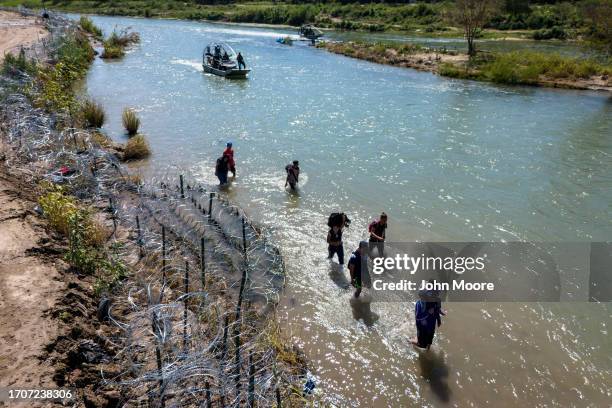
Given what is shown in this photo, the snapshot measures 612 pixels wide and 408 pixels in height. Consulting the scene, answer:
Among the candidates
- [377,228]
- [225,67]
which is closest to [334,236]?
[377,228]

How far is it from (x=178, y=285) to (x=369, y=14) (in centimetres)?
9219

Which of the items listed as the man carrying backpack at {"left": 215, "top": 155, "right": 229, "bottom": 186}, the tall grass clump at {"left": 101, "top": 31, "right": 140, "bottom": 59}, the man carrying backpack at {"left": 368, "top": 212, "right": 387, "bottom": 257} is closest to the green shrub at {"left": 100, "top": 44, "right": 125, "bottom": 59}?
the tall grass clump at {"left": 101, "top": 31, "right": 140, "bottom": 59}

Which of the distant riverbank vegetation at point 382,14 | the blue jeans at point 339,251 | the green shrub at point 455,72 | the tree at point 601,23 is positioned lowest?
the blue jeans at point 339,251

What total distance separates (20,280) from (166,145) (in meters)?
13.1

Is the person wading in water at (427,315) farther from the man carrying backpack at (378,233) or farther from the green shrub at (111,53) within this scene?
the green shrub at (111,53)

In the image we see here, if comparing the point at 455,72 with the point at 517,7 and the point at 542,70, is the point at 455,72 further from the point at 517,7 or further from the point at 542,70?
the point at 517,7

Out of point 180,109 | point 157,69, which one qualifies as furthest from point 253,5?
point 180,109

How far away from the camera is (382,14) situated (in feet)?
294

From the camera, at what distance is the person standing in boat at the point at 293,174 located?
15.7m

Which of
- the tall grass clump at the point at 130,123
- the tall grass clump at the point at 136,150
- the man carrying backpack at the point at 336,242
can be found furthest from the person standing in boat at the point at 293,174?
the tall grass clump at the point at 130,123

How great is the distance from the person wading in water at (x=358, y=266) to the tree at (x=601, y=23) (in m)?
36.0

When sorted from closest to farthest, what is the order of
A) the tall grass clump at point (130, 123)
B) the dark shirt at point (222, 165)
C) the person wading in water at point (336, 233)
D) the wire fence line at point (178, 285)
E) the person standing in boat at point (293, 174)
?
the wire fence line at point (178, 285) < the person wading in water at point (336, 233) < the person standing in boat at point (293, 174) < the dark shirt at point (222, 165) < the tall grass clump at point (130, 123)

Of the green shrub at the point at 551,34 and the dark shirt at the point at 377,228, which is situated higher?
the green shrub at the point at 551,34

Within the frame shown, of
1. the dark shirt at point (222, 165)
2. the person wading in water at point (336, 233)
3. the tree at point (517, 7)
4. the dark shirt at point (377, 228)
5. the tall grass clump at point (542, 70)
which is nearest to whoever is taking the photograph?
the person wading in water at point (336, 233)
